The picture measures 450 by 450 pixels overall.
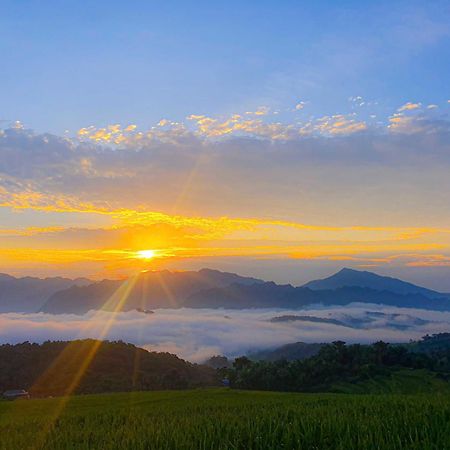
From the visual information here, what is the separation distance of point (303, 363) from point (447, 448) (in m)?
110

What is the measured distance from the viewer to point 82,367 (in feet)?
535

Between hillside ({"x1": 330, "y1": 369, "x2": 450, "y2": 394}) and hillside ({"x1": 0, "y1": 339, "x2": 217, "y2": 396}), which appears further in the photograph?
hillside ({"x1": 0, "y1": 339, "x2": 217, "y2": 396})

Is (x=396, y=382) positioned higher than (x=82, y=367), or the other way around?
(x=396, y=382)

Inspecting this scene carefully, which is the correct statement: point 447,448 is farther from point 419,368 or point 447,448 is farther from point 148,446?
point 419,368

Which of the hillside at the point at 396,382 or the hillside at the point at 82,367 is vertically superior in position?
the hillside at the point at 396,382

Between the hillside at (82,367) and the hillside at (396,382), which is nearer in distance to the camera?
the hillside at (396,382)

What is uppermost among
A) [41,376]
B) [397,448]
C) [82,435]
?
[397,448]

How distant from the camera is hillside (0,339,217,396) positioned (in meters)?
142

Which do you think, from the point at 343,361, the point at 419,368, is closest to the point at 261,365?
the point at 343,361

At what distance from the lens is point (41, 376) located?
508 ft

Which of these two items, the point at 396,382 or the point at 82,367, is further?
the point at 82,367

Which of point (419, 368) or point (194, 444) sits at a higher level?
point (194, 444)

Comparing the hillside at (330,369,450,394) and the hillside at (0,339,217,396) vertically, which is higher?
the hillside at (330,369,450,394)

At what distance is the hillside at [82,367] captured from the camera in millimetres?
142125
